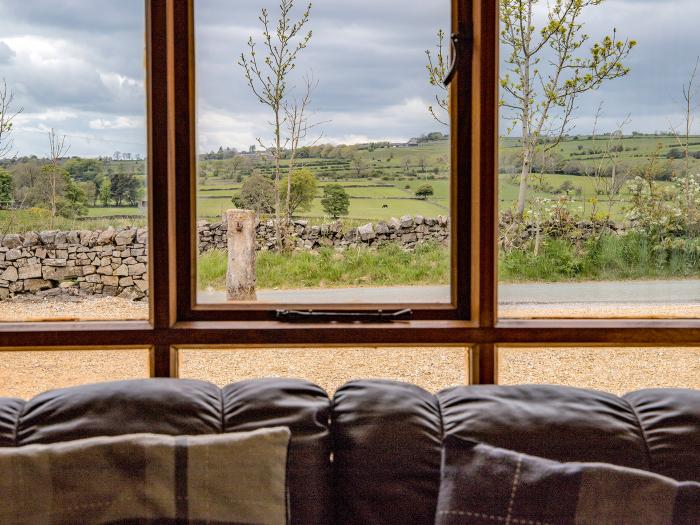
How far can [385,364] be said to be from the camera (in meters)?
1.99

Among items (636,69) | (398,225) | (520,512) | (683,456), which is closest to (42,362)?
(398,225)

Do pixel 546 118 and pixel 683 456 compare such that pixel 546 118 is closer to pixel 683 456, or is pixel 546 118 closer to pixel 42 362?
pixel 683 456

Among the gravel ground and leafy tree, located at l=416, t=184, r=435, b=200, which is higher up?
leafy tree, located at l=416, t=184, r=435, b=200

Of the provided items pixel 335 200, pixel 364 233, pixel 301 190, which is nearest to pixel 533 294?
pixel 364 233

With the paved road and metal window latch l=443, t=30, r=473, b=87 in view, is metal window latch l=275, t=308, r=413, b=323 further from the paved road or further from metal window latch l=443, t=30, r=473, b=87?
metal window latch l=443, t=30, r=473, b=87

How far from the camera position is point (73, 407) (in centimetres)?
156

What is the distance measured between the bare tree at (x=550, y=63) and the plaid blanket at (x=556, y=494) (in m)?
0.95

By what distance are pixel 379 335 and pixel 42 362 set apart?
3.08ft

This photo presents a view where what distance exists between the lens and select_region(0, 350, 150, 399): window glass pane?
196 centimetres

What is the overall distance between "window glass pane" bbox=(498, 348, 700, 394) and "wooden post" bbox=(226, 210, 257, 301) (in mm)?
742

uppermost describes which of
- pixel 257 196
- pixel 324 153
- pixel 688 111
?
pixel 688 111

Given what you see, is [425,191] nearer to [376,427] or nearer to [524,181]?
[524,181]

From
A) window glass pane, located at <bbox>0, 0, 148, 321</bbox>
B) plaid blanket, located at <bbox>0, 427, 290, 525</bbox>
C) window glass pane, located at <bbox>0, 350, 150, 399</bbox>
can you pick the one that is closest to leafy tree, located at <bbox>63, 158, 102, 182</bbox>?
window glass pane, located at <bbox>0, 0, 148, 321</bbox>

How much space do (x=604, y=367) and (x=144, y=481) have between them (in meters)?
1.27
